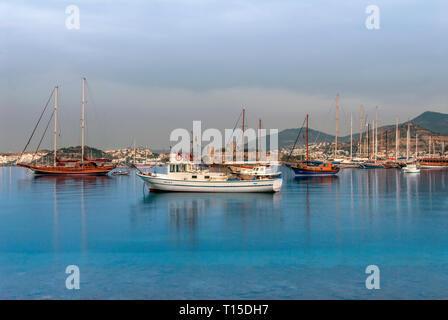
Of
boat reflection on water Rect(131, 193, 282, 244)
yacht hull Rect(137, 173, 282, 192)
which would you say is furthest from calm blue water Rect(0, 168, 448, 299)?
yacht hull Rect(137, 173, 282, 192)

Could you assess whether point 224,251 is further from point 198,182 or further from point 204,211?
point 198,182

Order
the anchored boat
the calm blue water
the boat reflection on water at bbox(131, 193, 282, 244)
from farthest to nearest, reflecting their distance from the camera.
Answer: the anchored boat → the boat reflection on water at bbox(131, 193, 282, 244) → the calm blue water

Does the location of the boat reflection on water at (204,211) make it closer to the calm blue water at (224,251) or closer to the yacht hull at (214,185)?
the calm blue water at (224,251)

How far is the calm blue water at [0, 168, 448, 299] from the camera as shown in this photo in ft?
43.8

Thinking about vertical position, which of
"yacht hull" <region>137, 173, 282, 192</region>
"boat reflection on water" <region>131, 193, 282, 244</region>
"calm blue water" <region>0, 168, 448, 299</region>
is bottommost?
"calm blue water" <region>0, 168, 448, 299</region>

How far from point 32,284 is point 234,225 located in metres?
13.7

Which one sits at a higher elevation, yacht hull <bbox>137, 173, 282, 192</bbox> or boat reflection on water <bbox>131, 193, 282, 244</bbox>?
yacht hull <bbox>137, 173, 282, 192</bbox>

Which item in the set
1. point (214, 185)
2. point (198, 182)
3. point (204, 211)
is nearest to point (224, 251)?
point (204, 211)

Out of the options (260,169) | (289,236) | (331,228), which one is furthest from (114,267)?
(260,169)

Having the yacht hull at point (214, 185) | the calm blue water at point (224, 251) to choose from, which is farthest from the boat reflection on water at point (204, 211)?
the yacht hull at point (214, 185)

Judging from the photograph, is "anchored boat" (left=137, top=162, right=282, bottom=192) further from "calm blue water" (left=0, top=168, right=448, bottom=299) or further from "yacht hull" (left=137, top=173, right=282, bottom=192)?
"calm blue water" (left=0, top=168, right=448, bottom=299)

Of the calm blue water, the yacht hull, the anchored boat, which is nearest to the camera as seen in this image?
the calm blue water

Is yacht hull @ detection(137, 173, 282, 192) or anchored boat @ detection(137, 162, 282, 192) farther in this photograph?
anchored boat @ detection(137, 162, 282, 192)

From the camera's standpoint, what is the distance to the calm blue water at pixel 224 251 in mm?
13336
